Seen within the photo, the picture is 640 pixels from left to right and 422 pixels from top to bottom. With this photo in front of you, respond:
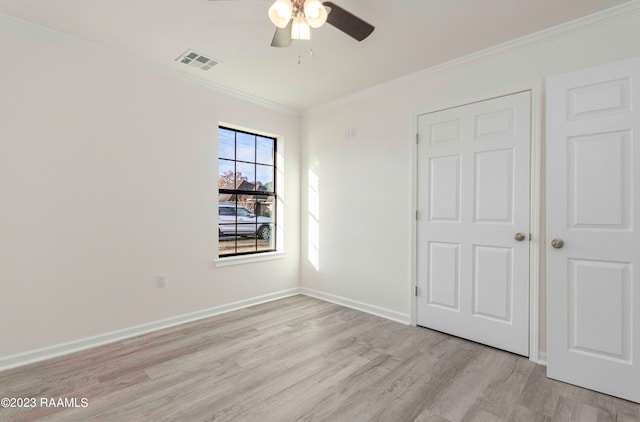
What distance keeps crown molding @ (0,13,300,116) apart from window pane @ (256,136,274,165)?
17.4 inches

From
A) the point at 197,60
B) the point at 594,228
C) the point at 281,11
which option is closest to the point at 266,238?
the point at 197,60

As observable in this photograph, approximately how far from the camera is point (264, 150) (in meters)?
4.21

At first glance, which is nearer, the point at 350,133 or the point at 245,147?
the point at 350,133

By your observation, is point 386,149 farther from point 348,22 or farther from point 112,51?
point 112,51

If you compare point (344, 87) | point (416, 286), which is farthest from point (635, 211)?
point (344, 87)

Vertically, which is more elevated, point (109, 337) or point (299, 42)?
point (299, 42)

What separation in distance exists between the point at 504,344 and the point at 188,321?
310 centimetres

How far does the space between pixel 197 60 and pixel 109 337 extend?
2.73 metres

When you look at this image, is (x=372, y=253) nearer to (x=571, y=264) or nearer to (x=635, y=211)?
(x=571, y=264)

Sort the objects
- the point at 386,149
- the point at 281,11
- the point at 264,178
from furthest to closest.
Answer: the point at 264,178, the point at 386,149, the point at 281,11

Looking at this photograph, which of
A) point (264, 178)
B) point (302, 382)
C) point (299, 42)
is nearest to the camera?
point (302, 382)

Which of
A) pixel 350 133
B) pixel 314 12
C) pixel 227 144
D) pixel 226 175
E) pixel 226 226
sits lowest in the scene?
pixel 226 226

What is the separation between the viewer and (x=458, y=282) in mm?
2934

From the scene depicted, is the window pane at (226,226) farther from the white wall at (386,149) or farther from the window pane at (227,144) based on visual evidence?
the white wall at (386,149)
